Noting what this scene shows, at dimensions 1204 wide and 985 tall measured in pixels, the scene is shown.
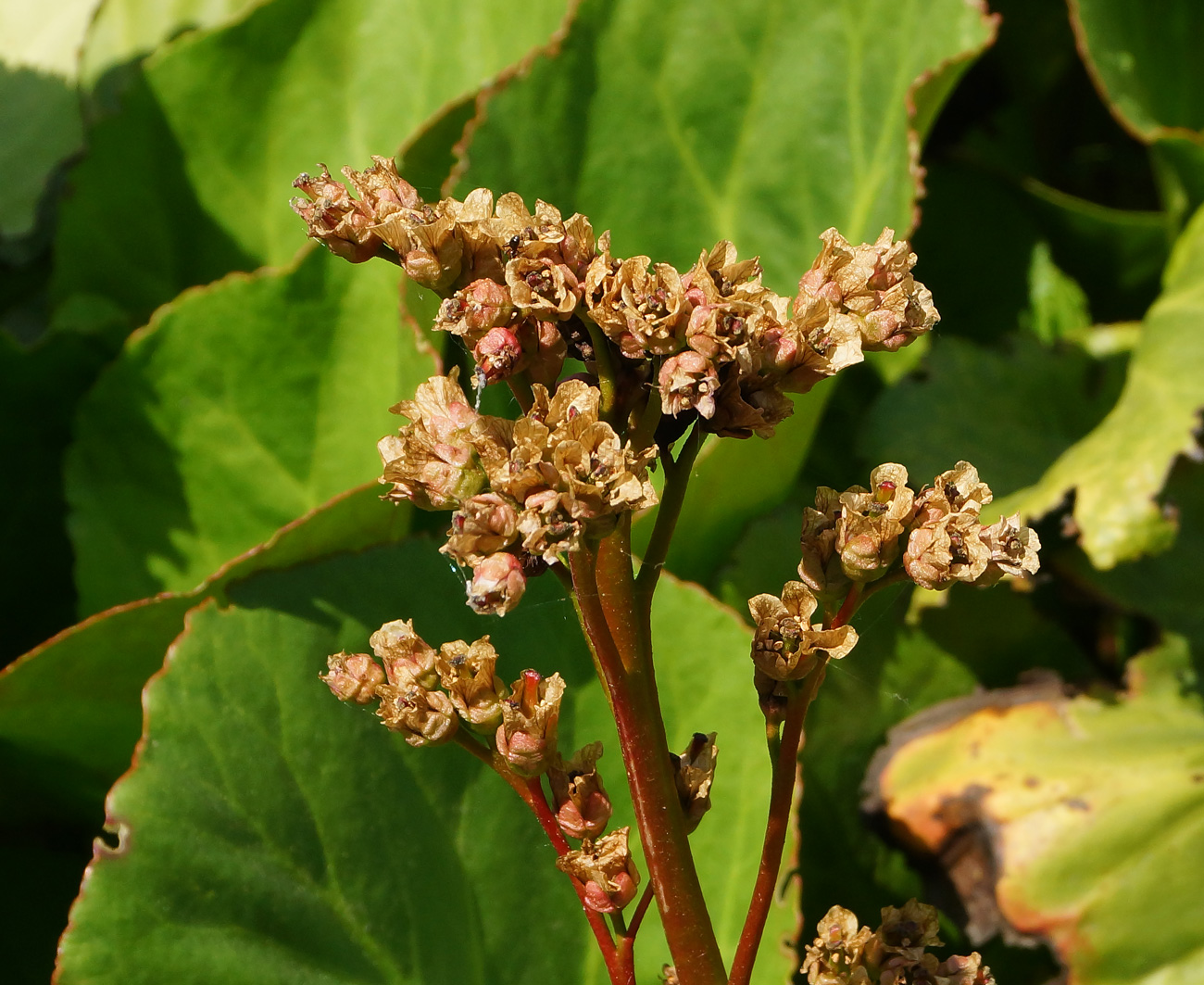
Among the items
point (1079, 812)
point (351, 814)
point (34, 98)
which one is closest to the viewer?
point (351, 814)

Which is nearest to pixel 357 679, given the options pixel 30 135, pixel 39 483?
pixel 39 483

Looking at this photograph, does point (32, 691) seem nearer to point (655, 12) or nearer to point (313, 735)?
point (313, 735)

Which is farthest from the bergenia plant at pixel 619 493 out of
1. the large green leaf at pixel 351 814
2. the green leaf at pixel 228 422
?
the green leaf at pixel 228 422

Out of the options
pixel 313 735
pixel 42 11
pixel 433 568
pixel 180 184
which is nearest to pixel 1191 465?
pixel 433 568

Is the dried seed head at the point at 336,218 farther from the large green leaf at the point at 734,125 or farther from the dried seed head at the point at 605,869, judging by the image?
the large green leaf at the point at 734,125

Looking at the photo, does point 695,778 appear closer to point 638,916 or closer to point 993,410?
point 638,916
